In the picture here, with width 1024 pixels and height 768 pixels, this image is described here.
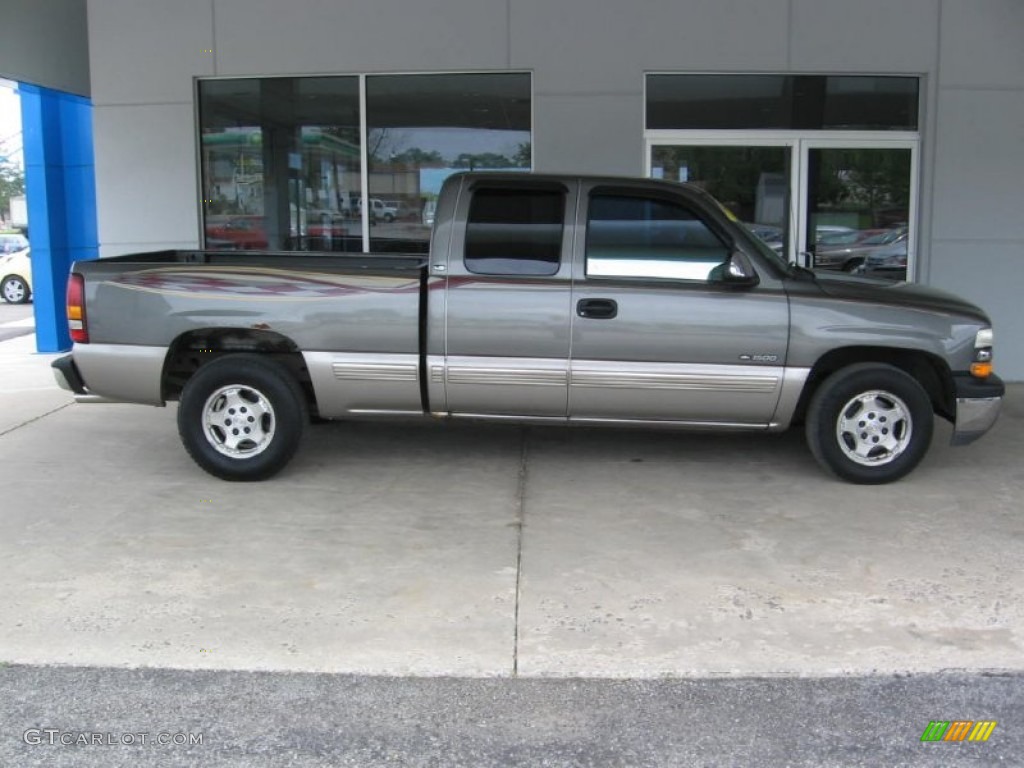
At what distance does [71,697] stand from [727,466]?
4.54m

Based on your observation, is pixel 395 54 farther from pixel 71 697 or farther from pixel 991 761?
pixel 991 761

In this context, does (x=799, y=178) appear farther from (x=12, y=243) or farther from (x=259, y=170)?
(x=12, y=243)

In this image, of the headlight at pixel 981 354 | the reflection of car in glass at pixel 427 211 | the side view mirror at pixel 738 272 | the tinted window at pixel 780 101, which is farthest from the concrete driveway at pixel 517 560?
the tinted window at pixel 780 101

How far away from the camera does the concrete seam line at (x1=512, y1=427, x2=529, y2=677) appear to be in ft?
13.7

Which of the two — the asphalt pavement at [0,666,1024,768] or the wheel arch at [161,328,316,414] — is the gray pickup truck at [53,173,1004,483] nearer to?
the wheel arch at [161,328,316,414]

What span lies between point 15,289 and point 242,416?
62.4 feet

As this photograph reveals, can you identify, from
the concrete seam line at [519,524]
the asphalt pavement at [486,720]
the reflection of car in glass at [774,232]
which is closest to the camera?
the asphalt pavement at [486,720]

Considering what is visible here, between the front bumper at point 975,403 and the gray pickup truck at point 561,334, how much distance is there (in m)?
0.01

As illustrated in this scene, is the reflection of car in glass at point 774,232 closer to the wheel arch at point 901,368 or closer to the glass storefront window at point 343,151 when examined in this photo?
the glass storefront window at point 343,151

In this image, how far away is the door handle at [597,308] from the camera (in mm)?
6117

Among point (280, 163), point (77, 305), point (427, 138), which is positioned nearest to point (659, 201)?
point (77, 305)

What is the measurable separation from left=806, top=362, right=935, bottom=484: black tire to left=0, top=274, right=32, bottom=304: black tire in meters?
21.0

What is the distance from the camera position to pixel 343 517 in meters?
5.89

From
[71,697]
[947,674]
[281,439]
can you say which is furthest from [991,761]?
[281,439]
